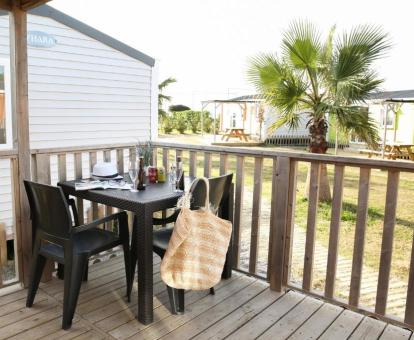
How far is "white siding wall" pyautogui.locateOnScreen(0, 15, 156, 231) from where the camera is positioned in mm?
5645

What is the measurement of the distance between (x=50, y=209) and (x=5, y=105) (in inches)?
138

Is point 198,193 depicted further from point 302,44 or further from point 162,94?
point 162,94

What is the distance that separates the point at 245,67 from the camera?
654cm

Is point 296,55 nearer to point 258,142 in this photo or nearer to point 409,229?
point 409,229

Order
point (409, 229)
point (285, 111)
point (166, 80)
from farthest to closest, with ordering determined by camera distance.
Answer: point (166, 80) < point (285, 111) < point (409, 229)

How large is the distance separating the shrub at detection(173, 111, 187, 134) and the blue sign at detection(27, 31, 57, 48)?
15769mm

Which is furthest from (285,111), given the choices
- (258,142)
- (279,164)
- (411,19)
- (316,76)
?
(258,142)

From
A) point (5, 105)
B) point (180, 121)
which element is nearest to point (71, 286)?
point (5, 105)

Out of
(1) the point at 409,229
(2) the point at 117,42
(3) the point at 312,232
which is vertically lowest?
(1) the point at 409,229

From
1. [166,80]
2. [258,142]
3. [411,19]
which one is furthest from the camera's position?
[166,80]

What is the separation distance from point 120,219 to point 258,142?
618 inches

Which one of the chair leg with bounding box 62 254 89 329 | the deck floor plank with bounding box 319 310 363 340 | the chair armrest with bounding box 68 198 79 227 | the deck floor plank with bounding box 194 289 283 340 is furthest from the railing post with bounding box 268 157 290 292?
the chair armrest with bounding box 68 198 79 227

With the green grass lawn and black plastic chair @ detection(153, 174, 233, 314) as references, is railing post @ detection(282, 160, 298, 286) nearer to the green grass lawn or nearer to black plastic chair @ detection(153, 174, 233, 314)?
black plastic chair @ detection(153, 174, 233, 314)

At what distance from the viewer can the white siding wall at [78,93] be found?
5645mm
